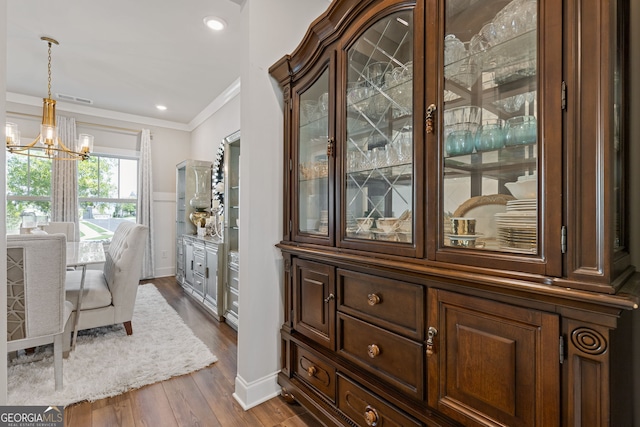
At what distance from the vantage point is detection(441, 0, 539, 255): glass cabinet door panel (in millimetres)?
892

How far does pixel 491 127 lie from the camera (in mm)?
1012

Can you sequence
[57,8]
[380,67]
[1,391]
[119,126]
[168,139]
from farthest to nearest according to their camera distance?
[168,139], [119,126], [57,8], [380,67], [1,391]

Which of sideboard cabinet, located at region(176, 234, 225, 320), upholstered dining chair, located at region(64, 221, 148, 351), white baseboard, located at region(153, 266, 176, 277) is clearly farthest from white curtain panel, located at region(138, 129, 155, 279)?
upholstered dining chair, located at region(64, 221, 148, 351)

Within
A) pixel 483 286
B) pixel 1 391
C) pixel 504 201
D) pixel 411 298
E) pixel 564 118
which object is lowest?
pixel 1 391

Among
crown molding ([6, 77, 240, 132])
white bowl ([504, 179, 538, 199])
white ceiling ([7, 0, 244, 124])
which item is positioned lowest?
white bowl ([504, 179, 538, 199])

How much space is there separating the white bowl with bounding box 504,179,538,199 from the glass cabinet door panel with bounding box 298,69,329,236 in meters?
0.88

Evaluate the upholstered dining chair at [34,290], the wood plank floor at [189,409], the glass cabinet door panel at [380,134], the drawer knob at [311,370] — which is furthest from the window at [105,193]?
the glass cabinet door panel at [380,134]

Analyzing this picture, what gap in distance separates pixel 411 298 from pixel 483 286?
0.30 m

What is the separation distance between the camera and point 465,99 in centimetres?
105

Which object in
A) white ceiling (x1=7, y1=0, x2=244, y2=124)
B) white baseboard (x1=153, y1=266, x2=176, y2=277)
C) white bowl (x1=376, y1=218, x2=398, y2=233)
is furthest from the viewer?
white baseboard (x1=153, y1=266, x2=176, y2=277)

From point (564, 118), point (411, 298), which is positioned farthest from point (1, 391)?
point (564, 118)

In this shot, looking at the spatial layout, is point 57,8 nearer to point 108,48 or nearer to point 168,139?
point 108,48

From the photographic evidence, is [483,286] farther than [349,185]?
No

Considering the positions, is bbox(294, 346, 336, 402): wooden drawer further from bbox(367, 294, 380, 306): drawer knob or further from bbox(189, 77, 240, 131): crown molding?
bbox(189, 77, 240, 131): crown molding
